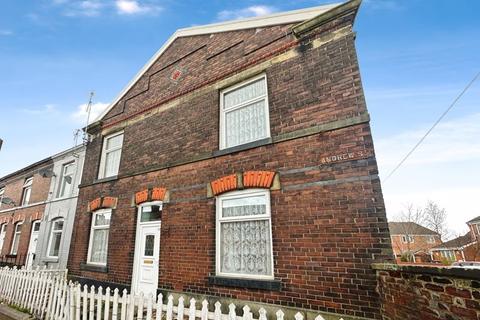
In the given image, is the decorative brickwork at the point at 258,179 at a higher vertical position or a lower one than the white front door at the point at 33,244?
higher

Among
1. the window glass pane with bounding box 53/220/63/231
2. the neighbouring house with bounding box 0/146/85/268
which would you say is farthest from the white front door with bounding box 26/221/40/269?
the window glass pane with bounding box 53/220/63/231

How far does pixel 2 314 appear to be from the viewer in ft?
21.0

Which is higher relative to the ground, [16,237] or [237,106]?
[237,106]

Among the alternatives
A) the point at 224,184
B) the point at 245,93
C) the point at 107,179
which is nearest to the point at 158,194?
the point at 224,184

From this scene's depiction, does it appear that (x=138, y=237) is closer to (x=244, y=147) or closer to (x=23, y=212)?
(x=244, y=147)

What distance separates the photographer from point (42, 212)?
1308 cm

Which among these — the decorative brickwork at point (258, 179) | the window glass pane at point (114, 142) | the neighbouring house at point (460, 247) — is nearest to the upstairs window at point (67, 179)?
the window glass pane at point (114, 142)

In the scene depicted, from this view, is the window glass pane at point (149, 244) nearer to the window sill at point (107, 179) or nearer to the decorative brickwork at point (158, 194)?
the decorative brickwork at point (158, 194)

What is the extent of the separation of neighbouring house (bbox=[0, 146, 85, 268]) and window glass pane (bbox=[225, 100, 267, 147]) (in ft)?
29.7

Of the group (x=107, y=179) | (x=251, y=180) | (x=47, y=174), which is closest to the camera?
(x=251, y=180)

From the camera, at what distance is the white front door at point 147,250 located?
7.03 m

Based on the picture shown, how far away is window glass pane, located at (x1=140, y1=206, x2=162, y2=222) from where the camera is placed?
7465 millimetres

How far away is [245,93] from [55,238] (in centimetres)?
1178

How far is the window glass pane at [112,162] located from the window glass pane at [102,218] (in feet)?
5.03
